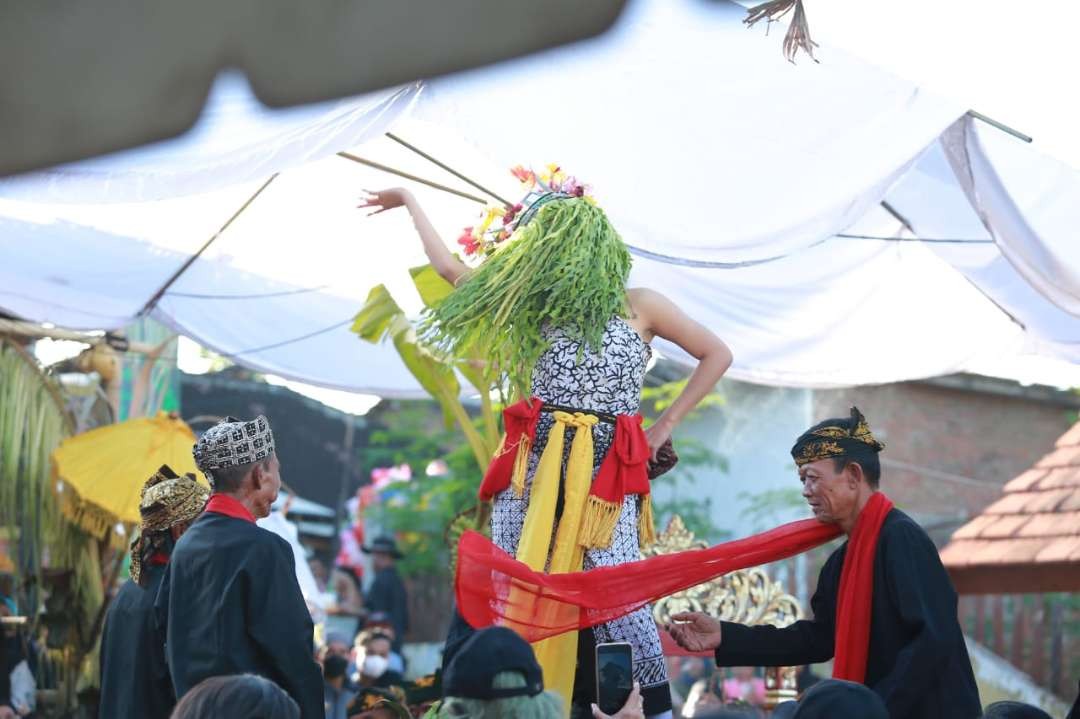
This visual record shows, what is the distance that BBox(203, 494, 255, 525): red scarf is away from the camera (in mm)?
4348

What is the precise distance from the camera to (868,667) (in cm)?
448

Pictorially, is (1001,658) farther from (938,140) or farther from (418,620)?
(938,140)

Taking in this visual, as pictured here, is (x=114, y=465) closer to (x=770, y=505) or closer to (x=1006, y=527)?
(x=1006, y=527)

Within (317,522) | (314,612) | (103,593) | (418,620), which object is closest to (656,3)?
(103,593)

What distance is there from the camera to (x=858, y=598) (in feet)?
14.8

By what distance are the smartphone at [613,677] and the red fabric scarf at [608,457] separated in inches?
34.9

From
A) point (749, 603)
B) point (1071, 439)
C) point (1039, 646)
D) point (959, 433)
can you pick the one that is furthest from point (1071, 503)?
point (959, 433)

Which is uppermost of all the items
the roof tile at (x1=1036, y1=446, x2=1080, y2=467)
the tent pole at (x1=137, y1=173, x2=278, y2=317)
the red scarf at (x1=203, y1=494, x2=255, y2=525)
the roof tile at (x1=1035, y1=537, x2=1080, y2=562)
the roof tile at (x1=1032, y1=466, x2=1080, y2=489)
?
the tent pole at (x1=137, y1=173, x2=278, y2=317)

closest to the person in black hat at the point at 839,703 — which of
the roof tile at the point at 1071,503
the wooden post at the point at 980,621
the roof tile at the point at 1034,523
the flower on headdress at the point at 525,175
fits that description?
the flower on headdress at the point at 525,175

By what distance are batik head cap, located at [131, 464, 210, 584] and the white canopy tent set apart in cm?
100

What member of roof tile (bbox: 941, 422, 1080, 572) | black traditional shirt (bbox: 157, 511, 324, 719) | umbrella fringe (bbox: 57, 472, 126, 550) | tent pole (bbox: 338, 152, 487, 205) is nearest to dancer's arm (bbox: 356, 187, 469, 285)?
black traditional shirt (bbox: 157, 511, 324, 719)

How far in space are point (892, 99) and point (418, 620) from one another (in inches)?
669

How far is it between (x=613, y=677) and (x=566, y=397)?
120cm

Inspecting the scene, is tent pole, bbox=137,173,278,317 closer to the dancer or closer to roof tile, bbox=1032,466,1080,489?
the dancer
